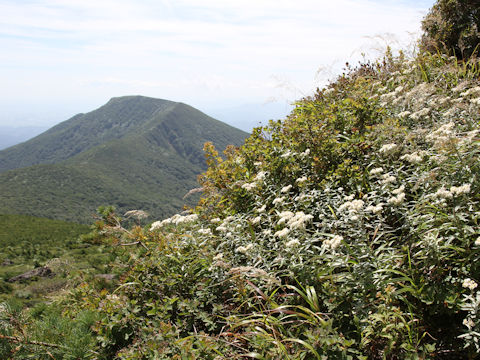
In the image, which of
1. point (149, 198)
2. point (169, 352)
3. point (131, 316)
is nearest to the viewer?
point (169, 352)

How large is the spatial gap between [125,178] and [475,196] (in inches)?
7222

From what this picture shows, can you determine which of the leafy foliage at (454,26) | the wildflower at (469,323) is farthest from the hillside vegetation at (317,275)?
the leafy foliage at (454,26)

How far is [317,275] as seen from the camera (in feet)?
8.95

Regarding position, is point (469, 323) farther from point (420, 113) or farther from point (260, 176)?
point (420, 113)

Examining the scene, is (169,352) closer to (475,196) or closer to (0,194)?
(475,196)

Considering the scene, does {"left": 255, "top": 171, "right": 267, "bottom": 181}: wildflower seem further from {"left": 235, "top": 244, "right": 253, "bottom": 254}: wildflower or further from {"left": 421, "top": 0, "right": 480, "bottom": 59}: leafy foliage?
{"left": 421, "top": 0, "right": 480, "bottom": 59}: leafy foliage

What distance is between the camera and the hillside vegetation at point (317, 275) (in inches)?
93.6

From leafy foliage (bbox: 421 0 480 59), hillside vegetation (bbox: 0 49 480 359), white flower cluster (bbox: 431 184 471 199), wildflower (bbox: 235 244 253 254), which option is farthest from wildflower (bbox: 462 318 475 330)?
leafy foliage (bbox: 421 0 480 59)

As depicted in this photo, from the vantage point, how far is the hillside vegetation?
7.80 ft

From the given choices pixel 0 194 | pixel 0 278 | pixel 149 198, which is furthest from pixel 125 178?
pixel 0 278

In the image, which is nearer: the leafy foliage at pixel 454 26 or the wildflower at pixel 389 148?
the wildflower at pixel 389 148

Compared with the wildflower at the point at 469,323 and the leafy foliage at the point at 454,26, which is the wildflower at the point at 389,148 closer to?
the wildflower at the point at 469,323

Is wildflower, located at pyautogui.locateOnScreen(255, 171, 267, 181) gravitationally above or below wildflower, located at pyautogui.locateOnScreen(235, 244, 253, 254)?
above

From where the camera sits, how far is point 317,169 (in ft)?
14.1
